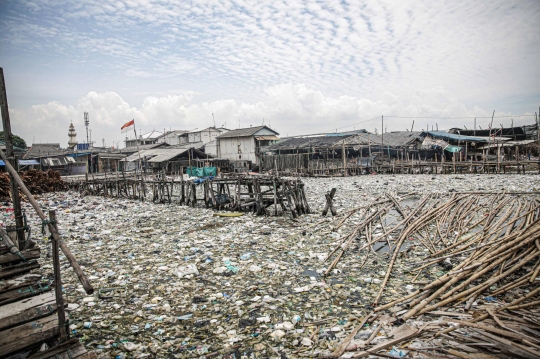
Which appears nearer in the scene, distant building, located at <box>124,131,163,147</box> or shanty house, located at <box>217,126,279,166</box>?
shanty house, located at <box>217,126,279,166</box>

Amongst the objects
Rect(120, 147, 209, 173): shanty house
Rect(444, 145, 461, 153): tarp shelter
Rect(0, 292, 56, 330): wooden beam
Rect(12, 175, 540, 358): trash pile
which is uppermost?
Rect(120, 147, 209, 173): shanty house

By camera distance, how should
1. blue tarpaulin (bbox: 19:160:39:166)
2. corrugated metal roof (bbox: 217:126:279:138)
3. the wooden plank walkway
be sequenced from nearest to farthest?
1. the wooden plank walkway
2. blue tarpaulin (bbox: 19:160:39:166)
3. corrugated metal roof (bbox: 217:126:279:138)

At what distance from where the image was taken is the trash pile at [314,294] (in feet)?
10.7

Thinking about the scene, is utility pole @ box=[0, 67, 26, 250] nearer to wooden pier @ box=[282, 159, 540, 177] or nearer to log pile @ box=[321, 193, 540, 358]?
log pile @ box=[321, 193, 540, 358]

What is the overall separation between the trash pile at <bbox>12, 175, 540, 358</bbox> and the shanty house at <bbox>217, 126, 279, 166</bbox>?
Result: 23339mm

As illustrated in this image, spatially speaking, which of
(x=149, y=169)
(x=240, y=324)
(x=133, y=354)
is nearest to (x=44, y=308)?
(x=133, y=354)

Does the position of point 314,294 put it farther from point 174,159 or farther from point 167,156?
point 174,159

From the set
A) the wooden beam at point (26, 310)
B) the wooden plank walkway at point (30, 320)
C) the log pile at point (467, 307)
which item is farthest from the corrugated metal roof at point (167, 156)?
the wooden beam at point (26, 310)


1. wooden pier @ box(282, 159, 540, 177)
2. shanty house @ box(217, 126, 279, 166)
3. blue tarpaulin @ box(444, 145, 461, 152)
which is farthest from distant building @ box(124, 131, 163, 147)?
blue tarpaulin @ box(444, 145, 461, 152)

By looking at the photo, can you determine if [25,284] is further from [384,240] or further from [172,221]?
[172,221]

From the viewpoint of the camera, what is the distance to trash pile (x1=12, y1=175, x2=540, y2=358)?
326 centimetres

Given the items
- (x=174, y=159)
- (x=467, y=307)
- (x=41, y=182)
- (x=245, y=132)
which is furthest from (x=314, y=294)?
(x=245, y=132)

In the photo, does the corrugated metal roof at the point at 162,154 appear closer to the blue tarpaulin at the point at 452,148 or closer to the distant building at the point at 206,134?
the distant building at the point at 206,134

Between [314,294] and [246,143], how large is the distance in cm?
2754
